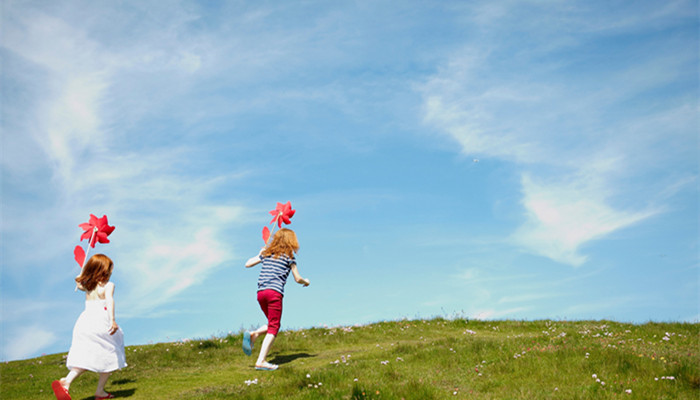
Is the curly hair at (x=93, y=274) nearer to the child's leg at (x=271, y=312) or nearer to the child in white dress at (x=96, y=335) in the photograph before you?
the child in white dress at (x=96, y=335)

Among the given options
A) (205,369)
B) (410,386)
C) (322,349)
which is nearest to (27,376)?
(205,369)

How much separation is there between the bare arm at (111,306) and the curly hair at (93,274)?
401mm

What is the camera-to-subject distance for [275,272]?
44.6 ft

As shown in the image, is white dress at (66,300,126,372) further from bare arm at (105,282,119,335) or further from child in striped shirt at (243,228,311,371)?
child in striped shirt at (243,228,311,371)

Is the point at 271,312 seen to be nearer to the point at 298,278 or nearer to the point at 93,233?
the point at 298,278

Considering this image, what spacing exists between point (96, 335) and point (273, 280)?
13.9 feet

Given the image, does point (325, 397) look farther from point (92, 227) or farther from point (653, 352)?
point (653, 352)

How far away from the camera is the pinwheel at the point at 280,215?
563 inches

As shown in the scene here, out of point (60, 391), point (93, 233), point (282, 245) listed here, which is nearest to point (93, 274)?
point (93, 233)

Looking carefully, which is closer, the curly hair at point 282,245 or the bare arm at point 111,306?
the bare arm at point 111,306

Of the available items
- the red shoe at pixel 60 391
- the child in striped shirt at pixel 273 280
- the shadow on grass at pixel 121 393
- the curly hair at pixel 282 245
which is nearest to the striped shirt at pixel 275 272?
the child in striped shirt at pixel 273 280

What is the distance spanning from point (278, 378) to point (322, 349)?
209 inches

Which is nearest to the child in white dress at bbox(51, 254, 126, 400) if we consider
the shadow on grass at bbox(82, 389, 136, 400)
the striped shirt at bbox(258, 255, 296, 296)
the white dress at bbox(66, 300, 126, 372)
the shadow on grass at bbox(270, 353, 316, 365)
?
the white dress at bbox(66, 300, 126, 372)

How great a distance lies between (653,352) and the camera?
39.7ft
